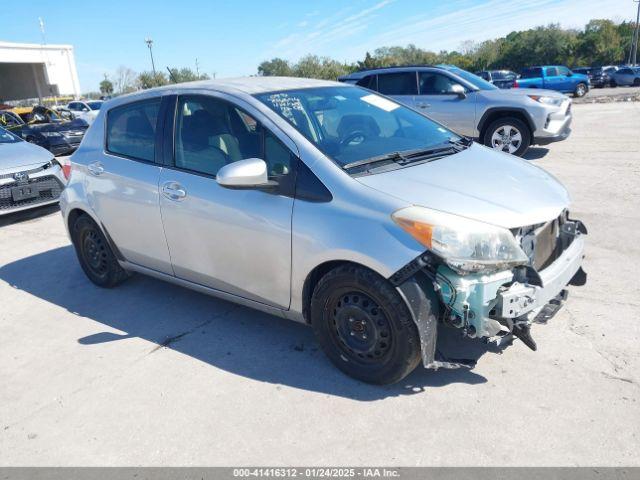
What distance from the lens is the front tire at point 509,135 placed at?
30.8 ft

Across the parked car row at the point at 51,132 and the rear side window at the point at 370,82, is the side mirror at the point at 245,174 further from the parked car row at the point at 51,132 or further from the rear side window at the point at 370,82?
the parked car row at the point at 51,132

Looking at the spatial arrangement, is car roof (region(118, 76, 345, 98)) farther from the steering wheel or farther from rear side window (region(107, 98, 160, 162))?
the steering wheel

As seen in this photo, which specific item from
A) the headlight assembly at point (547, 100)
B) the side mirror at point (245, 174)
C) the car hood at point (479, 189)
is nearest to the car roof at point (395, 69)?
the headlight assembly at point (547, 100)

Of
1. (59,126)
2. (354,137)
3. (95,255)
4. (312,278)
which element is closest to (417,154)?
(354,137)

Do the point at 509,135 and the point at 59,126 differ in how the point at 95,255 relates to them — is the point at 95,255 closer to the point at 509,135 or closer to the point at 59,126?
the point at 509,135

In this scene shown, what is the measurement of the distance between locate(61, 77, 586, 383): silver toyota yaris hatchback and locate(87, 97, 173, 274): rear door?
16mm

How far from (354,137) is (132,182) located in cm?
184

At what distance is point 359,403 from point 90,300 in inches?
117

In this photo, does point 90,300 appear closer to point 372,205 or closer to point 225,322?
point 225,322

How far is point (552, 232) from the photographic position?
3.23 metres

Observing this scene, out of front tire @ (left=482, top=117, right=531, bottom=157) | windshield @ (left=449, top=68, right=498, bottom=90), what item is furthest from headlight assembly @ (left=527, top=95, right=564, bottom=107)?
windshield @ (left=449, top=68, right=498, bottom=90)

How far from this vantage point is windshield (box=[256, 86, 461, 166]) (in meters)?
3.38

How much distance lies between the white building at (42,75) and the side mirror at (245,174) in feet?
189
